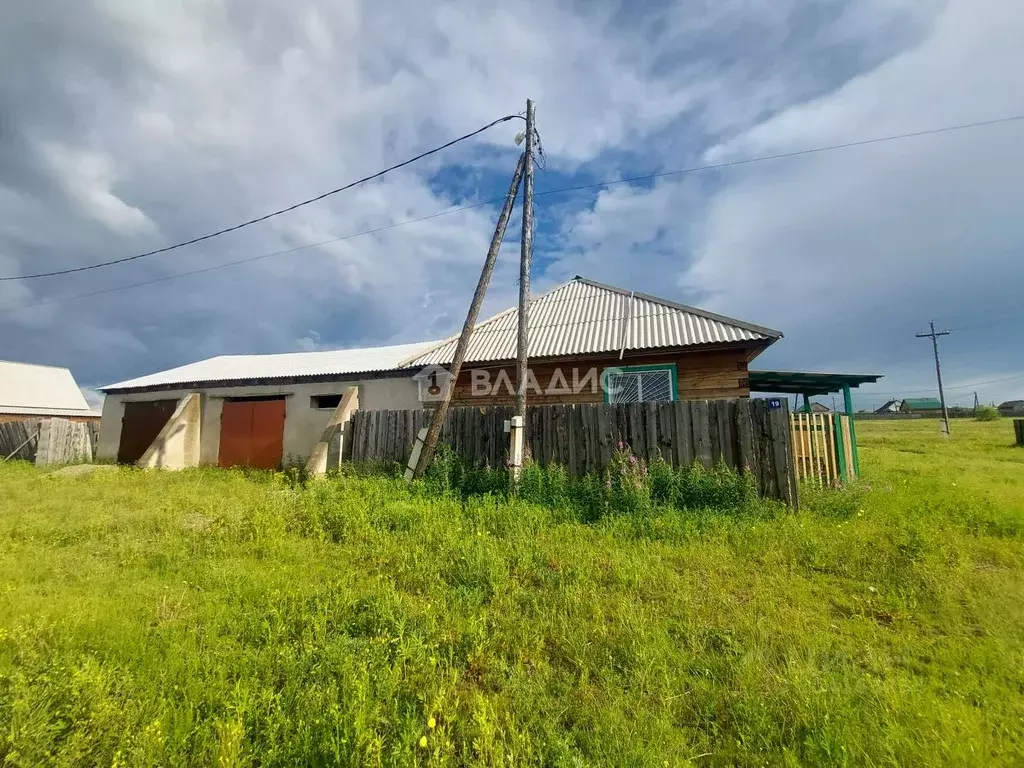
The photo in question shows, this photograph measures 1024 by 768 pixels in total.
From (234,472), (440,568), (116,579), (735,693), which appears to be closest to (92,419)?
(234,472)

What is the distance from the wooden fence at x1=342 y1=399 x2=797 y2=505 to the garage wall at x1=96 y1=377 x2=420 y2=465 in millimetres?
3904

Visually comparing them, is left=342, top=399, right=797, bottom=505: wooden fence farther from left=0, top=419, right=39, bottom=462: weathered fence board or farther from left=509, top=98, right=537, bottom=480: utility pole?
left=0, top=419, right=39, bottom=462: weathered fence board

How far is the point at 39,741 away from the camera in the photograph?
212 centimetres

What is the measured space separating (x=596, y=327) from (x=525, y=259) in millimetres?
3945

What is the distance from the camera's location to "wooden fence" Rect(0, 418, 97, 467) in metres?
16.4

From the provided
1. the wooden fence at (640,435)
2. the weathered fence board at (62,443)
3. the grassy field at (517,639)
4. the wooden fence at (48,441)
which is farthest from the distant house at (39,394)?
the wooden fence at (640,435)

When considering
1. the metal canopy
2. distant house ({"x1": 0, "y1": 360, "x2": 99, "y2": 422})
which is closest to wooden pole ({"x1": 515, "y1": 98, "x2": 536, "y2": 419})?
the metal canopy

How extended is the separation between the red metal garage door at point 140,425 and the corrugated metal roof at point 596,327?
34.9 feet

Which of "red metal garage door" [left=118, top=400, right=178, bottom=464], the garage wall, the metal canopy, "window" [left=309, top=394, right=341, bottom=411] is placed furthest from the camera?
"red metal garage door" [left=118, top=400, right=178, bottom=464]

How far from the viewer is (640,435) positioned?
7.05 m

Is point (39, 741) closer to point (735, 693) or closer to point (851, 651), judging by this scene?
point (735, 693)

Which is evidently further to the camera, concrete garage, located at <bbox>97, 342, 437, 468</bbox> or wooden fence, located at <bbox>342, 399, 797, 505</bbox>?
concrete garage, located at <bbox>97, 342, 437, 468</bbox>

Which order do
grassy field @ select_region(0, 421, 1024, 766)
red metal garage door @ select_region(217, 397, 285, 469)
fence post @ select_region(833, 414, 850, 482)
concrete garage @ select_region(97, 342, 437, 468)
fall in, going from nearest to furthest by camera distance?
grassy field @ select_region(0, 421, 1024, 766)
fence post @ select_region(833, 414, 850, 482)
concrete garage @ select_region(97, 342, 437, 468)
red metal garage door @ select_region(217, 397, 285, 469)

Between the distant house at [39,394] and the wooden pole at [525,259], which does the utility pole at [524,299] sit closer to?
the wooden pole at [525,259]
